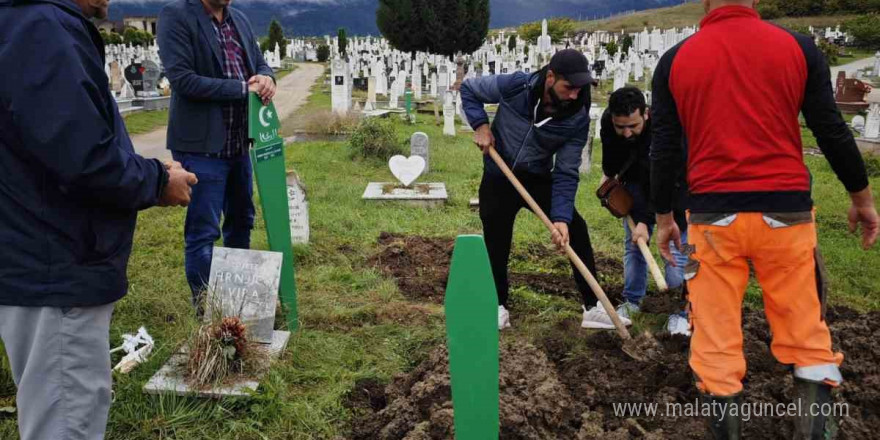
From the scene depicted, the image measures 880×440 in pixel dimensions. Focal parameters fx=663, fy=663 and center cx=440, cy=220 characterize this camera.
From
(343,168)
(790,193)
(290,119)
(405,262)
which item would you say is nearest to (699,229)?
(790,193)

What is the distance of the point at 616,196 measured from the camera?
13.4 ft

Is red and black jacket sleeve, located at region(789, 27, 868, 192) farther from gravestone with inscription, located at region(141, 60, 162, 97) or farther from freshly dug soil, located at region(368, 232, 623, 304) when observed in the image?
gravestone with inscription, located at region(141, 60, 162, 97)

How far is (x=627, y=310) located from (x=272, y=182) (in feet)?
7.54

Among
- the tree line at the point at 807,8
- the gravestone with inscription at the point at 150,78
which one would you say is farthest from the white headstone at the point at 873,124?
the tree line at the point at 807,8

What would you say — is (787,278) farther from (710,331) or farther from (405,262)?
(405,262)

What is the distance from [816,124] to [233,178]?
287 cm

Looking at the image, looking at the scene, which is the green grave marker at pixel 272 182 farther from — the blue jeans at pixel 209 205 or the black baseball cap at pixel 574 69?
the black baseball cap at pixel 574 69

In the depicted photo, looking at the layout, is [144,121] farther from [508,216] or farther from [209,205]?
[508,216]

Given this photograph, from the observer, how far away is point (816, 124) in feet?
7.48

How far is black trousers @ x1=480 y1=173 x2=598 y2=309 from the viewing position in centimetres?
395

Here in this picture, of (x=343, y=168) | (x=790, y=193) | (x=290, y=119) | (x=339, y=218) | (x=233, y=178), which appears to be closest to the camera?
(x=790, y=193)

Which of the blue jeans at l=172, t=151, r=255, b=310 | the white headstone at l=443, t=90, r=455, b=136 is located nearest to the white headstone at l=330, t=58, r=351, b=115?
the white headstone at l=443, t=90, r=455, b=136

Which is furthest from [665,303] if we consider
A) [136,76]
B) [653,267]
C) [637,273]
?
[136,76]

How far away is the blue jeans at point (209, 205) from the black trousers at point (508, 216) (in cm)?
141
